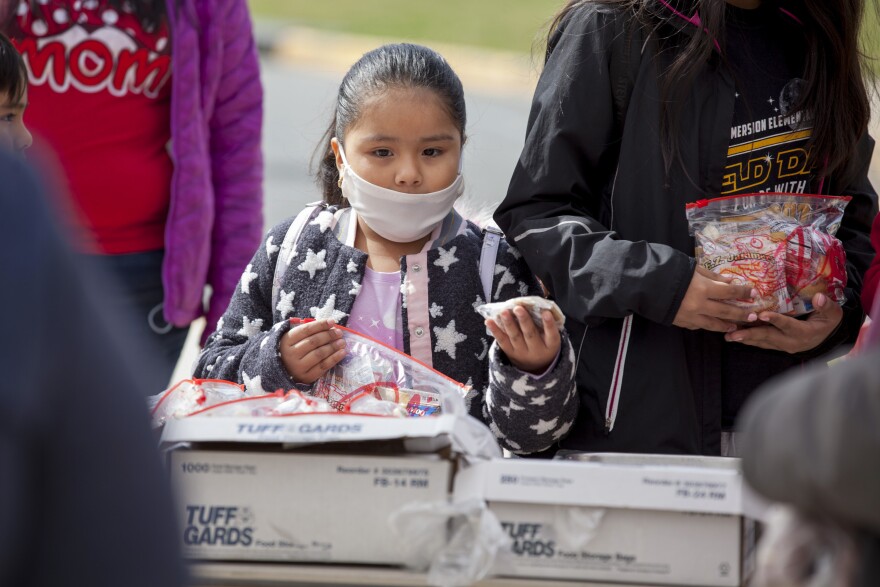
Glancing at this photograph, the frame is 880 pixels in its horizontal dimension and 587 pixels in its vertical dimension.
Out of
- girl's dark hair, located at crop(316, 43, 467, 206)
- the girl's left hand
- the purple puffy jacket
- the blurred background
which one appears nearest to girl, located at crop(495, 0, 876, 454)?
the girl's left hand

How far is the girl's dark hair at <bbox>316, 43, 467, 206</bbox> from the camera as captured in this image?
227cm

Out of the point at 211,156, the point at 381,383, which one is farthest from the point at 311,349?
the point at 211,156

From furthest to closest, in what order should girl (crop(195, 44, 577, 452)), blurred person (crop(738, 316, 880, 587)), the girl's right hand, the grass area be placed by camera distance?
1. the grass area
2. girl (crop(195, 44, 577, 452))
3. the girl's right hand
4. blurred person (crop(738, 316, 880, 587))

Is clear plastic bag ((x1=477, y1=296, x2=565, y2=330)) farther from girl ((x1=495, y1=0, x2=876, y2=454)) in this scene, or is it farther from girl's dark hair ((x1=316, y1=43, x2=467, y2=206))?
girl's dark hair ((x1=316, y1=43, x2=467, y2=206))

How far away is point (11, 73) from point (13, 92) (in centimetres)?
4

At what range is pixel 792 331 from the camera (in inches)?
78.8

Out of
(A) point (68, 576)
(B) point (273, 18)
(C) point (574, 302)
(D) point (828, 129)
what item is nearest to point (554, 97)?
(C) point (574, 302)

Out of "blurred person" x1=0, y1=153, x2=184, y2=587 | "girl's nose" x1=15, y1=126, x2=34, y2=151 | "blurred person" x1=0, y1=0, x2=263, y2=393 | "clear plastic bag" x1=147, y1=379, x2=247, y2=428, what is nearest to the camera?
"blurred person" x1=0, y1=153, x2=184, y2=587

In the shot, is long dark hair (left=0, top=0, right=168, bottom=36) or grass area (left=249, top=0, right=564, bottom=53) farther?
grass area (left=249, top=0, right=564, bottom=53)

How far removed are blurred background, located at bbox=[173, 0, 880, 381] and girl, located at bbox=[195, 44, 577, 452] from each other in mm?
2915

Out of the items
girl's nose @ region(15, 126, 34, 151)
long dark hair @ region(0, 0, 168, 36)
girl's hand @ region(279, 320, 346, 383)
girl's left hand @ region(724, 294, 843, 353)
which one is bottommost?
girl's hand @ region(279, 320, 346, 383)

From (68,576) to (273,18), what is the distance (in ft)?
61.7

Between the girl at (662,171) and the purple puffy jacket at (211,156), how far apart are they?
Result: 38.4 inches

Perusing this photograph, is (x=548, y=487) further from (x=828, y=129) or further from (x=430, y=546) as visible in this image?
(x=828, y=129)
